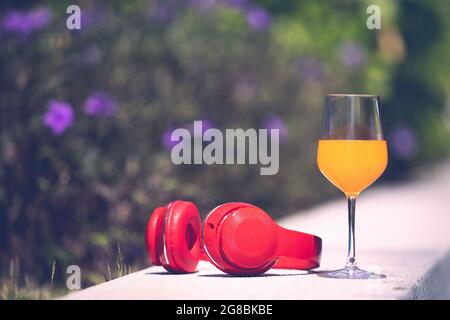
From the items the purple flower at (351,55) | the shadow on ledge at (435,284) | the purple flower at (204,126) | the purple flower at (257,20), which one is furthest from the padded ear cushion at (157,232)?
the purple flower at (351,55)

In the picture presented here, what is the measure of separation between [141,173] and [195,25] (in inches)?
61.3

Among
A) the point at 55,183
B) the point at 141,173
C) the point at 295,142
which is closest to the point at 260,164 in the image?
the point at 295,142

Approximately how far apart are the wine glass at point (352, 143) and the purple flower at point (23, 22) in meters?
2.20

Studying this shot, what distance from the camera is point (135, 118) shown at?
5.13 meters

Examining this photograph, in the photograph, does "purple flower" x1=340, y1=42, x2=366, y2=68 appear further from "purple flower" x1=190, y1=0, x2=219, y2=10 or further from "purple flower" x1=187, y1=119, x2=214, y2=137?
"purple flower" x1=187, y1=119, x2=214, y2=137

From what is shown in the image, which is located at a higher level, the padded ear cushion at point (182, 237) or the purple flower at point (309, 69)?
the purple flower at point (309, 69)

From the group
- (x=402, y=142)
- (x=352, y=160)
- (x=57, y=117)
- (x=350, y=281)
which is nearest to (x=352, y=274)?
(x=350, y=281)

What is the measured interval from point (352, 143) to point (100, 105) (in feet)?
6.93

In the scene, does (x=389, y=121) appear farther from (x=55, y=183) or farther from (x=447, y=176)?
(x=55, y=183)

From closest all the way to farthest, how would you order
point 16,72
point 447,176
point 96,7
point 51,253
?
A: point 51,253 < point 16,72 < point 96,7 < point 447,176

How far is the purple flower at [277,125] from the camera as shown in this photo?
619 centimetres

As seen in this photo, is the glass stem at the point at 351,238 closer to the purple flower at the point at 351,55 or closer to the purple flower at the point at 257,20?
the purple flower at the point at 257,20

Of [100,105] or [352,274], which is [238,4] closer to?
[100,105]

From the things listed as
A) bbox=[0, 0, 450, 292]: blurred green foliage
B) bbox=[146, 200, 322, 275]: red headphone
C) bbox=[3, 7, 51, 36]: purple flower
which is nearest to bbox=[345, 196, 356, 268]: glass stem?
bbox=[146, 200, 322, 275]: red headphone
